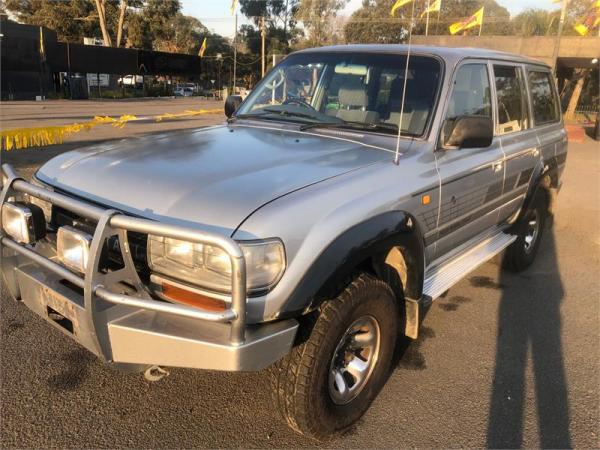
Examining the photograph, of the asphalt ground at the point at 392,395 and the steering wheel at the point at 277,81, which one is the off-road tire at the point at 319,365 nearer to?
the asphalt ground at the point at 392,395

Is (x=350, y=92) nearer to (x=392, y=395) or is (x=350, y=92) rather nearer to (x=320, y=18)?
(x=392, y=395)

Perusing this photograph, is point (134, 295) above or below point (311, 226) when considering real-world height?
below

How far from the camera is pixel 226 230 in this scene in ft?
6.57

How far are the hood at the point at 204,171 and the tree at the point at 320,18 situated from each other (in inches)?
1957

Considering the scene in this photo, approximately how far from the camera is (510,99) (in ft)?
13.5

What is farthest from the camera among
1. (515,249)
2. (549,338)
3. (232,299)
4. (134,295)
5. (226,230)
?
(515,249)

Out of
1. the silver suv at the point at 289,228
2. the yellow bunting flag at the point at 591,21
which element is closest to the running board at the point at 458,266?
the silver suv at the point at 289,228

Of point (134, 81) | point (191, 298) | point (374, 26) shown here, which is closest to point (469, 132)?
point (191, 298)

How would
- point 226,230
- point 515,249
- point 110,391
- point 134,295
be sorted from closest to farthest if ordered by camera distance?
point 226,230
point 134,295
point 110,391
point 515,249

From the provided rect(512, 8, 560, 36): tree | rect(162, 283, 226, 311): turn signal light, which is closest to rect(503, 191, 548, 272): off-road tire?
rect(162, 283, 226, 311): turn signal light

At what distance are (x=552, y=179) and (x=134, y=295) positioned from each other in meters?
4.41

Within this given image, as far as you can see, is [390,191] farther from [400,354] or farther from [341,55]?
[341,55]

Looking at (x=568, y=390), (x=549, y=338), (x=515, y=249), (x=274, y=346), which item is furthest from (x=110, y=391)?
(x=515, y=249)

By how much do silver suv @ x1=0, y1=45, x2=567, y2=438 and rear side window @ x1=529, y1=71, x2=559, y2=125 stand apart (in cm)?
90
